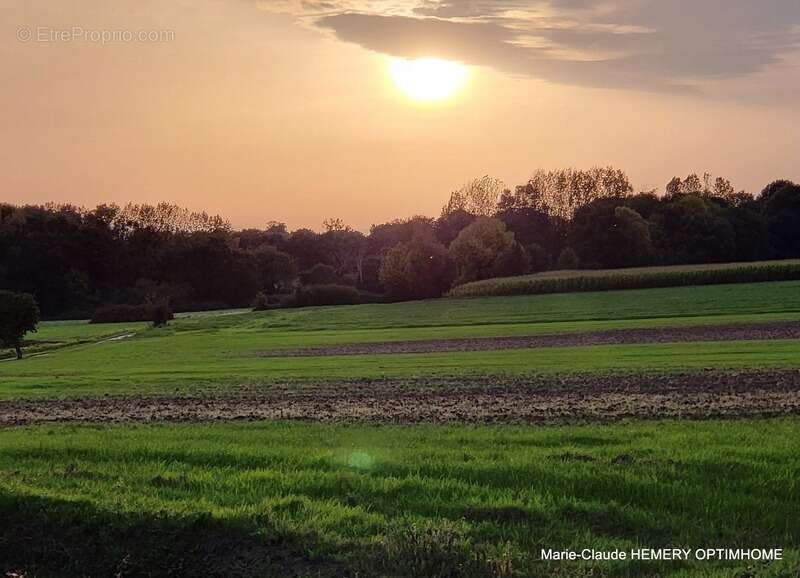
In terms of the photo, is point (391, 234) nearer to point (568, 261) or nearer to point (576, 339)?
point (568, 261)

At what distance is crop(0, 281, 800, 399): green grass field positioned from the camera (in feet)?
94.6

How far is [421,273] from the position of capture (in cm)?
11562

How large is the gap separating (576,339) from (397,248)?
75.7 m

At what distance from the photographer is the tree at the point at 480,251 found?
119m

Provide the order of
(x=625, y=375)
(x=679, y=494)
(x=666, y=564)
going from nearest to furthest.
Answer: (x=666, y=564), (x=679, y=494), (x=625, y=375)

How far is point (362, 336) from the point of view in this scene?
59.7 m

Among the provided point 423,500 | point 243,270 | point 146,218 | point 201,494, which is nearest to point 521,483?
point 423,500

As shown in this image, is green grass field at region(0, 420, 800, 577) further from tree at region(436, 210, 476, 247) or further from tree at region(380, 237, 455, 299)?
tree at region(436, 210, 476, 247)

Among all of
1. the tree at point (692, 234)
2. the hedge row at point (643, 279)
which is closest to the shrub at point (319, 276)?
the hedge row at point (643, 279)

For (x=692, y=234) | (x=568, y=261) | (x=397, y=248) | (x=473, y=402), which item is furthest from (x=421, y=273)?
(x=473, y=402)

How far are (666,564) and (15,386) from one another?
26692 mm

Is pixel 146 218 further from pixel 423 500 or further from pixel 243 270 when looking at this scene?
pixel 423 500

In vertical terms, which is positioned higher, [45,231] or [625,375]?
[45,231]

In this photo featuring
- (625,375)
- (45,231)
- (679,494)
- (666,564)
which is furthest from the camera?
(45,231)
